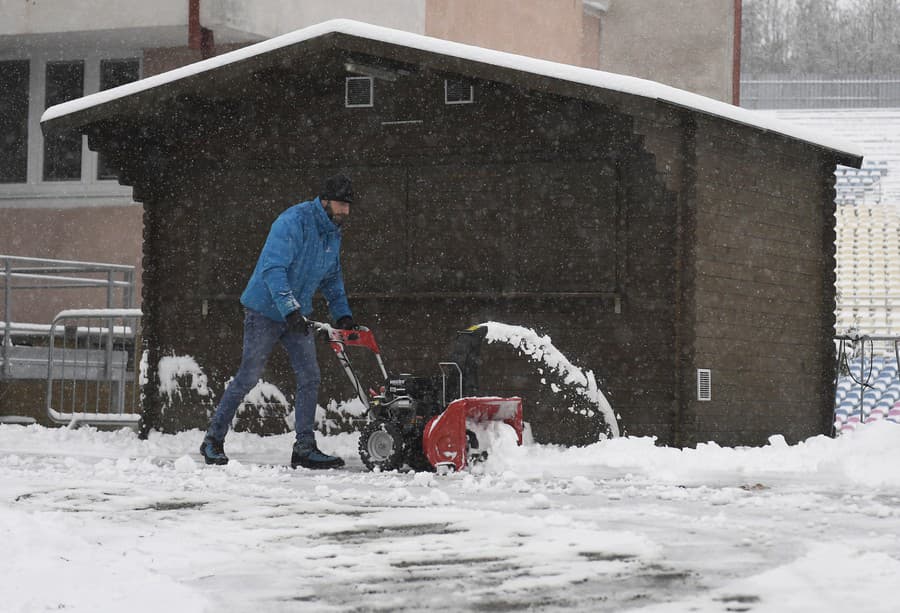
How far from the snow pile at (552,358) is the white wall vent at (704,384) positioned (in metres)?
0.74

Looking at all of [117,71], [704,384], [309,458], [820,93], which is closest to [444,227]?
[704,384]

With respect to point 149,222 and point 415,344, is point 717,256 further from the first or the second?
point 149,222

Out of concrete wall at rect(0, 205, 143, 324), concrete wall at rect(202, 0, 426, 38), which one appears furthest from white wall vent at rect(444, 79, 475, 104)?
concrete wall at rect(0, 205, 143, 324)

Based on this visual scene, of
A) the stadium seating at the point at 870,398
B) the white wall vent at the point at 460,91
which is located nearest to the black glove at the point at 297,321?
the white wall vent at the point at 460,91

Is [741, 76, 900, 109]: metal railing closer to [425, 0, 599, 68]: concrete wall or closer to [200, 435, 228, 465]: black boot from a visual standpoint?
[425, 0, 599, 68]: concrete wall

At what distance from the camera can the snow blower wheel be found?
9.95 m

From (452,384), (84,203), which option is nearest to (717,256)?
(452,384)

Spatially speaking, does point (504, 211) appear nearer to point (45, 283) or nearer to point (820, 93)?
point (45, 283)

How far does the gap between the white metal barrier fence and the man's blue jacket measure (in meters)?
4.30

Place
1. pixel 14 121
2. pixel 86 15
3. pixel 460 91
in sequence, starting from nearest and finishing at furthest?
pixel 460 91 < pixel 86 15 < pixel 14 121

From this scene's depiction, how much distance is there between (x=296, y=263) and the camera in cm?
1068

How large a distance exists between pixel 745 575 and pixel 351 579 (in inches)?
58.5

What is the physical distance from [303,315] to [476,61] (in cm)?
271

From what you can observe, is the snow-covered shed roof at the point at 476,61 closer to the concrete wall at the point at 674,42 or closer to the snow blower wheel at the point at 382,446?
the snow blower wheel at the point at 382,446
